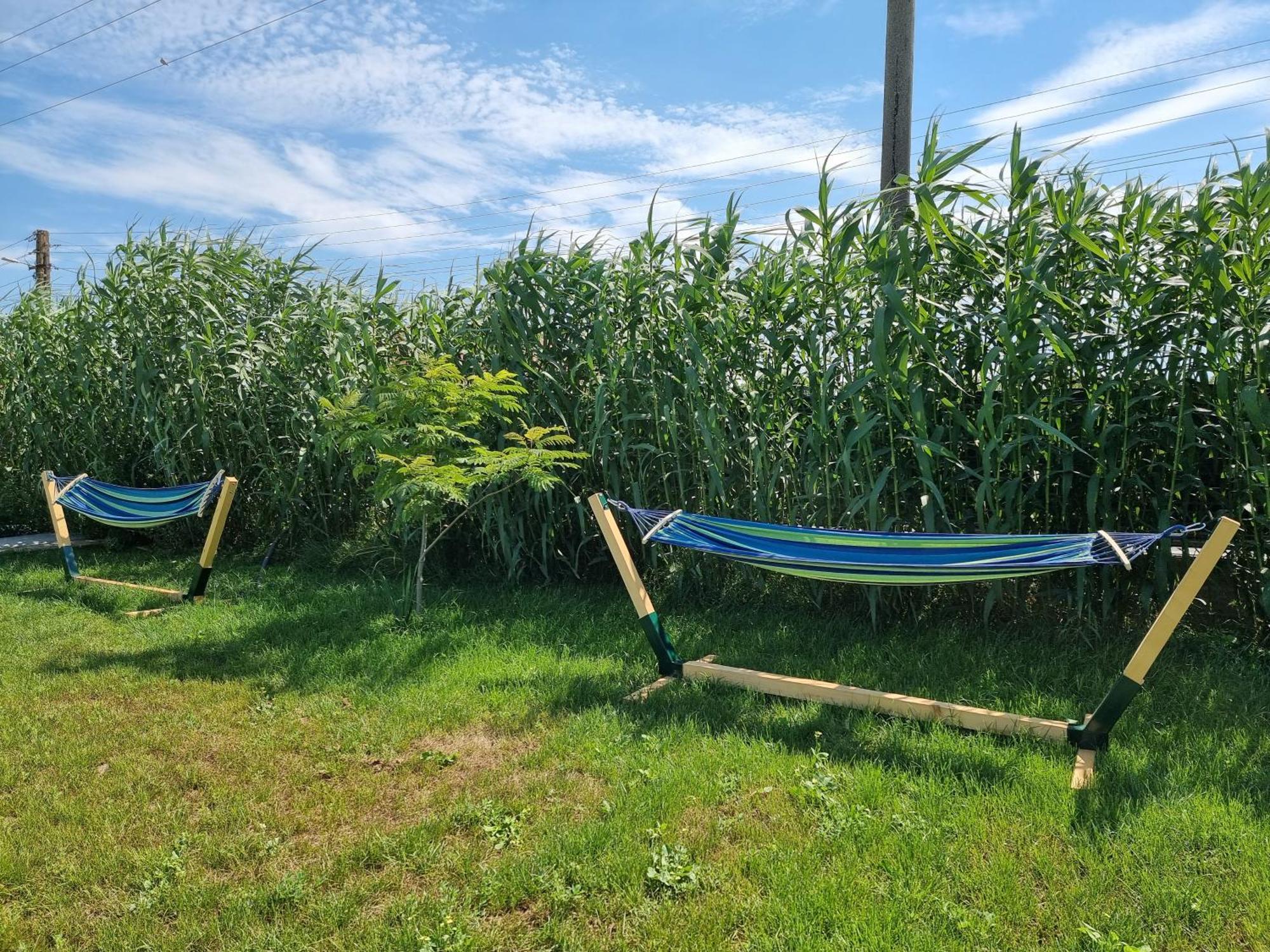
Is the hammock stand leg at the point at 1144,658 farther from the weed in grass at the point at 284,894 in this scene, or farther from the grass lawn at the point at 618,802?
the weed in grass at the point at 284,894

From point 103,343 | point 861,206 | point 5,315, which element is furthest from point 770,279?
point 5,315

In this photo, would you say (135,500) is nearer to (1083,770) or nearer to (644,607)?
(644,607)

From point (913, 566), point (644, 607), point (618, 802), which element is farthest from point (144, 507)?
point (913, 566)

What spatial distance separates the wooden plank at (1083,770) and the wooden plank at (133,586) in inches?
191

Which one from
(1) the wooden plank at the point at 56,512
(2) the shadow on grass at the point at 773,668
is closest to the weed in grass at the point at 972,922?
(2) the shadow on grass at the point at 773,668

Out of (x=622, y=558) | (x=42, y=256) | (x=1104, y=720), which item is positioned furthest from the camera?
(x=42, y=256)

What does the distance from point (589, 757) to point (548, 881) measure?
692 millimetres

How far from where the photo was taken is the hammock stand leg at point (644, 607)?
342 cm

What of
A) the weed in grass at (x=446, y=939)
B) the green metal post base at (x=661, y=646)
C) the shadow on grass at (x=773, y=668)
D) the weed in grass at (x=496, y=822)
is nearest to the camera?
the weed in grass at (x=446, y=939)

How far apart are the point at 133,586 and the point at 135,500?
60 centimetres

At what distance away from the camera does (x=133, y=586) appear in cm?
541

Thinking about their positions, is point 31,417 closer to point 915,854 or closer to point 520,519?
point 520,519

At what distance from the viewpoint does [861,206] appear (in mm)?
3717

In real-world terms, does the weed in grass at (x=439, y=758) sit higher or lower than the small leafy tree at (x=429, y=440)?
lower
